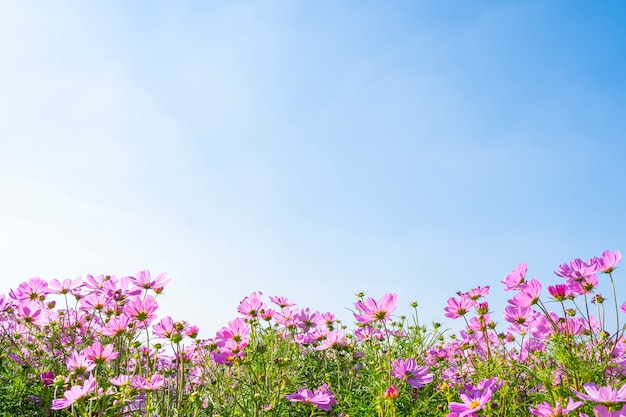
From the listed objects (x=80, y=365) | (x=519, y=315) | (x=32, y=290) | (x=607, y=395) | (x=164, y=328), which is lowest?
(x=607, y=395)

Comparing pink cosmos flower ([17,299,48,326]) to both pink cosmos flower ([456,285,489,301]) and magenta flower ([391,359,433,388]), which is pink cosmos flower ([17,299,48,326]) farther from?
pink cosmos flower ([456,285,489,301])

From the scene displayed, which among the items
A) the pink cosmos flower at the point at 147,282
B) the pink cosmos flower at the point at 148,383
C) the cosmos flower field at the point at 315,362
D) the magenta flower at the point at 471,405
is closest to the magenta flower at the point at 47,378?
the cosmos flower field at the point at 315,362

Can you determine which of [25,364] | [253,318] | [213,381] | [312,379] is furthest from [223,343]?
[25,364]

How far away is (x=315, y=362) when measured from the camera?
12.3ft

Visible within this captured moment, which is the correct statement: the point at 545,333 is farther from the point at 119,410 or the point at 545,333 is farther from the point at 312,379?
the point at 119,410

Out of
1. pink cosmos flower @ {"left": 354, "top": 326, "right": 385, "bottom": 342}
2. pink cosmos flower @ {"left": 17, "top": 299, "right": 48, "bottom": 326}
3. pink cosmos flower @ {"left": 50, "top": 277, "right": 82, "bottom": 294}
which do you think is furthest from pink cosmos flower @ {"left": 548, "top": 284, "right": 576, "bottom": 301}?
pink cosmos flower @ {"left": 17, "top": 299, "right": 48, "bottom": 326}

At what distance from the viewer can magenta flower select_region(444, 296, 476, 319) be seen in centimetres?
308

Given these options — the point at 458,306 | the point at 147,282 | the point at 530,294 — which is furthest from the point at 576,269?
the point at 147,282

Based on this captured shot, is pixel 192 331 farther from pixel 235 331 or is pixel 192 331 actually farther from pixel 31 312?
pixel 31 312

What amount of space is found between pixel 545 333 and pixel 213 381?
1939mm

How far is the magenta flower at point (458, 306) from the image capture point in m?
3.08

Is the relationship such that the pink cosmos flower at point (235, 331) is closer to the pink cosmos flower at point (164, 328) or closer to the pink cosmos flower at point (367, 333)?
the pink cosmos flower at point (164, 328)

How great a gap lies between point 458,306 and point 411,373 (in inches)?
30.9

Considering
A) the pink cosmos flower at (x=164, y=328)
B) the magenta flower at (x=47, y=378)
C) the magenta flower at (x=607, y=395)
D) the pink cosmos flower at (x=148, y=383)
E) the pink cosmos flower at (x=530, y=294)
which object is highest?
the pink cosmos flower at (x=530, y=294)
